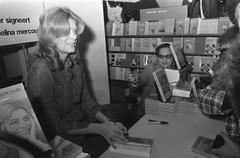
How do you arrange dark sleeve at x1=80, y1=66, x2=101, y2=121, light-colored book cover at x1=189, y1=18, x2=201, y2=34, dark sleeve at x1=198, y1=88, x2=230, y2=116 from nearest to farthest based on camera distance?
dark sleeve at x1=198, y1=88, x2=230, y2=116
dark sleeve at x1=80, y1=66, x2=101, y2=121
light-colored book cover at x1=189, y1=18, x2=201, y2=34

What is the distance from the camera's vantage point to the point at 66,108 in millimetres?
1571

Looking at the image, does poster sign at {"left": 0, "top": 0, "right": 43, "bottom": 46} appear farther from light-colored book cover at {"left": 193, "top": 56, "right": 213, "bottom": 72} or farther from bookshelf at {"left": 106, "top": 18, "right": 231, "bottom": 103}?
light-colored book cover at {"left": 193, "top": 56, "right": 213, "bottom": 72}

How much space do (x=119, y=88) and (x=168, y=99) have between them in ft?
7.56

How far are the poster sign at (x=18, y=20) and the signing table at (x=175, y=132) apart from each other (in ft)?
4.22

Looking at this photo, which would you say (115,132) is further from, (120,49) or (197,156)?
(120,49)

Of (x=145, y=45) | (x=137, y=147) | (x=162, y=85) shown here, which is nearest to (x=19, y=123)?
(x=137, y=147)

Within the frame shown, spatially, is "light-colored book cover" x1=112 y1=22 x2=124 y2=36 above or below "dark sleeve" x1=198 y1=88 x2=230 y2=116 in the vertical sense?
above

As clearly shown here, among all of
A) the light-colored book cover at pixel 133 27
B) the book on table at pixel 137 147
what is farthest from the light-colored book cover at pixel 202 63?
the book on table at pixel 137 147

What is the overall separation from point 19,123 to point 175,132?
87 cm

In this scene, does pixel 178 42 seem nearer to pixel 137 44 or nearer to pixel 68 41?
pixel 137 44

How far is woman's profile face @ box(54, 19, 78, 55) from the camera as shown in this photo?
1.53 m

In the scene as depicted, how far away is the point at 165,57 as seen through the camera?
2484mm

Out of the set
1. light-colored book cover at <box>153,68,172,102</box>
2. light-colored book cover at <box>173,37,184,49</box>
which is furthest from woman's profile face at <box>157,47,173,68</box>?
light-colored book cover at <box>153,68,172,102</box>

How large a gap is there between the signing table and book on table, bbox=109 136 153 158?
26 millimetres
